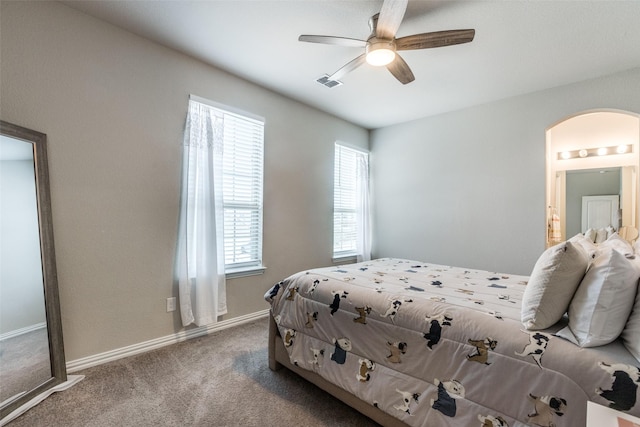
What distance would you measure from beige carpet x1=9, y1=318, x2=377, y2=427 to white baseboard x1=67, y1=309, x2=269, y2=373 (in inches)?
2.4

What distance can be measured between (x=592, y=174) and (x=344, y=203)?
3356 mm

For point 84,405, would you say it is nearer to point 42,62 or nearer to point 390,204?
point 42,62

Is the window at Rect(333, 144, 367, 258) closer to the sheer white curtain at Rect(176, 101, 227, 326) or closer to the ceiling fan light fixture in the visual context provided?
the sheer white curtain at Rect(176, 101, 227, 326)

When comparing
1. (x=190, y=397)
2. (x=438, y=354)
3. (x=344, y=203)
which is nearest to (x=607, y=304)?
(x=438, y=354)

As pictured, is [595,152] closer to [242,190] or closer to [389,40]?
[389,40]

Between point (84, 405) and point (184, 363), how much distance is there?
0.63 meters

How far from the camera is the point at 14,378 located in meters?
1.71

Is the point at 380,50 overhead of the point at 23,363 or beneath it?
overhead

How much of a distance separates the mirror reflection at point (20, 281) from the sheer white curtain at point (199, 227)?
0.95 meters

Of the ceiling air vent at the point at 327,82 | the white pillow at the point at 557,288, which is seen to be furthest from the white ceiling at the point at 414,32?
the white pillow at the point at 557,288

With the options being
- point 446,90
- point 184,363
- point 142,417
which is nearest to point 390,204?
point 446,90

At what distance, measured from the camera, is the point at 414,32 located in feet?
7.76

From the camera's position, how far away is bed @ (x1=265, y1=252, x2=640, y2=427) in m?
1.07

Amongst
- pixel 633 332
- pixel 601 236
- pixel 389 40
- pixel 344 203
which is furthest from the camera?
pixel 344 203
